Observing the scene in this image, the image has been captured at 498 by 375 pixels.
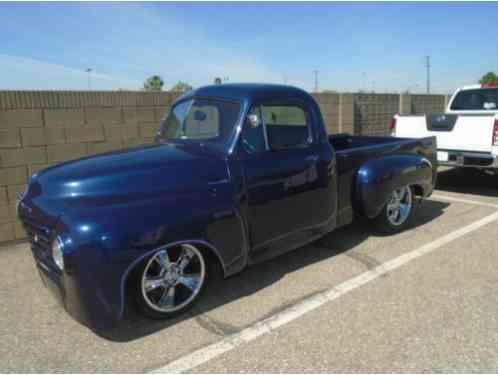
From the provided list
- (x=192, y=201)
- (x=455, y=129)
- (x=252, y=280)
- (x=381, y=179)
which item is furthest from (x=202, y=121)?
(x=455, y=129)

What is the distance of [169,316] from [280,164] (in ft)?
5.20

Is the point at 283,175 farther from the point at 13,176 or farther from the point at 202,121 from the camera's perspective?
the point at 13,176

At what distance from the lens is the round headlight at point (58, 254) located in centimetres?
250

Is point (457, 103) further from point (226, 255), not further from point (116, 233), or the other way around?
point (116, 233)

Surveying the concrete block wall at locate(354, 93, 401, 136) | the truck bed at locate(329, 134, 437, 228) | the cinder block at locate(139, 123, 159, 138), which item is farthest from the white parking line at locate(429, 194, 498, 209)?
the cinder block at locate(139, 123, 159, 138)

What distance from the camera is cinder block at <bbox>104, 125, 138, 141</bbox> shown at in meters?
5.50

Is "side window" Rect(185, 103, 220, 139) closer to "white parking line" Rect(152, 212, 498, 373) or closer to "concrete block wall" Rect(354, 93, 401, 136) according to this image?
"white parking line" Rect(152, 212, 498, 373)

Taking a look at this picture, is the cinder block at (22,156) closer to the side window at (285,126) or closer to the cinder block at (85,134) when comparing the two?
the cinder block at (85,134)

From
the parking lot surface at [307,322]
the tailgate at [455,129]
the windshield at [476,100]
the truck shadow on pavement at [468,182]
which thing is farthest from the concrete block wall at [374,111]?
the parking lot surface at [307,322]

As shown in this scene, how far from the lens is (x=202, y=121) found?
142 inches

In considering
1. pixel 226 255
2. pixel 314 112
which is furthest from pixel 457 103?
pixel 226 255

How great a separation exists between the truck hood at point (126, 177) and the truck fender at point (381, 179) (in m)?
1.87

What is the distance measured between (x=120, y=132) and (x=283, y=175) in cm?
313

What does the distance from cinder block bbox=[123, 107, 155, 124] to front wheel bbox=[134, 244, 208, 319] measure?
Result: 10.8ft
